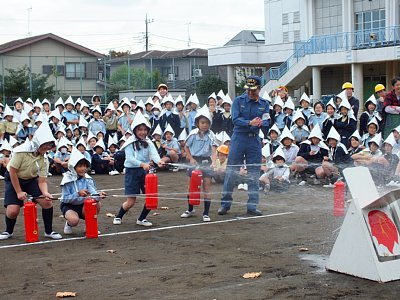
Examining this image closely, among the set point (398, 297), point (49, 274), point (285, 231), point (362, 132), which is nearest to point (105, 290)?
point (49, 274)

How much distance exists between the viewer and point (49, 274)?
8.20m

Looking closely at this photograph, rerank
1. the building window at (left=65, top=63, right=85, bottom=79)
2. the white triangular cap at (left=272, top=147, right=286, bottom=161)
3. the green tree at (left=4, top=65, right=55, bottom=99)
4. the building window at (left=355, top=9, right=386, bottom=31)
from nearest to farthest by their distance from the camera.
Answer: the white triangular cap at (left=272, top=147, right=286, bottom=161), the green tree at (left=4, top=65, right=55, bottom=99), the building window at (left=355, top=9, right=386, bottom=31), the building window at (left=65, top=63, right=85, bottom=79)

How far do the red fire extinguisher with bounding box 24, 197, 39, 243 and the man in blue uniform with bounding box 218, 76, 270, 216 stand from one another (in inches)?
130

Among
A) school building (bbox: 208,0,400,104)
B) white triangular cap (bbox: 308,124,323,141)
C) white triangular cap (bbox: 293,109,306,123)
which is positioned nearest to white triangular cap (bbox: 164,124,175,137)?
white triangular cap (bbox: 293,109,306,123)

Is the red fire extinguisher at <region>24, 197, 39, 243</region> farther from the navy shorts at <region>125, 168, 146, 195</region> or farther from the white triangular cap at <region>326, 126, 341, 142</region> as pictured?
the white triangular cap at <region>326, 126, 341, 142</region>

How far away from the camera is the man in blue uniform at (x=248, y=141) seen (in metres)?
12.1

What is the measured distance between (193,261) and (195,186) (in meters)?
3.38

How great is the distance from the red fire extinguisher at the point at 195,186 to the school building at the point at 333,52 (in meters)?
24.2

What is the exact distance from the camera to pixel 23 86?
3603cm

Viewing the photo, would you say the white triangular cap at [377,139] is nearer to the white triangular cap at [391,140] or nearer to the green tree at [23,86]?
the white triangular cap at [391,140]

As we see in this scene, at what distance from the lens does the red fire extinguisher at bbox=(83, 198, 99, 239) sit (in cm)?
1031

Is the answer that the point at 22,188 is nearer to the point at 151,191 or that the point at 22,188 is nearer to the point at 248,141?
the point at 151,191

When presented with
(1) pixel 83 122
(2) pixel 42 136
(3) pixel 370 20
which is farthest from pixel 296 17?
(2) pixel 42 136

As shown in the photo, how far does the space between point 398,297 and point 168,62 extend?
172 feet
